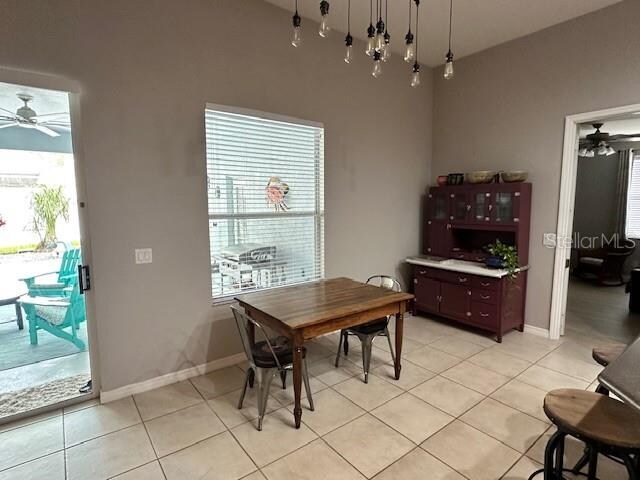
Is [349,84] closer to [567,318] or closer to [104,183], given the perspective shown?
[104,183]

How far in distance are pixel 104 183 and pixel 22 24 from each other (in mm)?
1095

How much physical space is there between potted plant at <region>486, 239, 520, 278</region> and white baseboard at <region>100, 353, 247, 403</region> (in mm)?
2980

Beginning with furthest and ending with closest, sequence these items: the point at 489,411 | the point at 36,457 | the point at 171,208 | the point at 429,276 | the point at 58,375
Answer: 1. the point at 429,276
2. the point at 58,375
3. the point at 171,208
4. the point at 489,411
5. the point at 36,457

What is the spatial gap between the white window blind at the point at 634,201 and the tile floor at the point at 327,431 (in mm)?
5400

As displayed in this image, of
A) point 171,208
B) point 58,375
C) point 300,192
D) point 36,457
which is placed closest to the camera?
point 36,457

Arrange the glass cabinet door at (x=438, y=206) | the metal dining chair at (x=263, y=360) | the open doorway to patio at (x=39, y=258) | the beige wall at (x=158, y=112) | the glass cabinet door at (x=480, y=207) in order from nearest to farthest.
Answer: the metal dining chair at (x=263, y=360) < the beige wall at (x=158, y=112) < the open doorway to patio at (x=39, y=258) < the glass cabinet door at (x=480, y=207) < the glass cabinet door at (x=438, y=206)

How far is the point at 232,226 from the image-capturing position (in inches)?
128

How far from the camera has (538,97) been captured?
12.6 ft

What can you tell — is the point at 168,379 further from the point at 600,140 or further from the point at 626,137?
the point at 626,137

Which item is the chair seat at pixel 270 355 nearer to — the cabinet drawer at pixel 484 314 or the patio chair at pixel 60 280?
the cabinet drawer at pixel 484 314

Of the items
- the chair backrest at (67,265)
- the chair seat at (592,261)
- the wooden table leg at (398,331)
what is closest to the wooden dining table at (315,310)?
the wooden table leg at (398,331)

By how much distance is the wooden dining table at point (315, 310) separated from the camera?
2311mm

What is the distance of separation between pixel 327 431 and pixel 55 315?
3213 mm

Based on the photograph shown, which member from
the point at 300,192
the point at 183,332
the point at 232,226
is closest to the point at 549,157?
the point at 300,192
